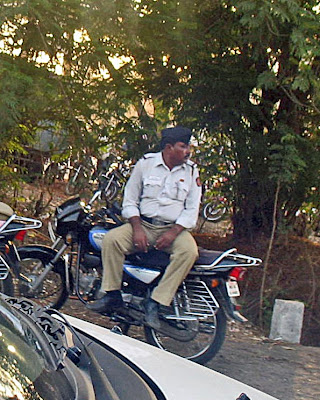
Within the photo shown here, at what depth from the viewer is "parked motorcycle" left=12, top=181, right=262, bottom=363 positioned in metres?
5.37

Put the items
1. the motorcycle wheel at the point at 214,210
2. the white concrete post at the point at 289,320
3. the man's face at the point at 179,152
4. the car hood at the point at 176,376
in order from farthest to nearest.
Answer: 1. the motorcycle wheel at the point at 214,210
2. the white concrete post at the point at 289,320
3. the man's face at the point at 179,152
4. the car hood at the point at 176,376

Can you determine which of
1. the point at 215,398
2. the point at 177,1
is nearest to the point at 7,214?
the point at 177,1

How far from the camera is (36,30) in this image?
6.46 meters

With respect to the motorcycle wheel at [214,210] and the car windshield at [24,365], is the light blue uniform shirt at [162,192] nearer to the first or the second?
the car windshield at [24,365]

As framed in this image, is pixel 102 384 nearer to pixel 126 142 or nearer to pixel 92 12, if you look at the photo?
pixel 92 12

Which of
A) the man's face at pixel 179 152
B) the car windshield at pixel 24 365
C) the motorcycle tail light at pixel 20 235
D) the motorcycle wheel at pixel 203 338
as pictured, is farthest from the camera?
the motorcycle tail light at pixel 20 235

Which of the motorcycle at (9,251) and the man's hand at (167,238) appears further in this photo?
the motorcycle at (9,251)

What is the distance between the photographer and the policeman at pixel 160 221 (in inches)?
Result: 207

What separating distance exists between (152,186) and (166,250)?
548 millimetres

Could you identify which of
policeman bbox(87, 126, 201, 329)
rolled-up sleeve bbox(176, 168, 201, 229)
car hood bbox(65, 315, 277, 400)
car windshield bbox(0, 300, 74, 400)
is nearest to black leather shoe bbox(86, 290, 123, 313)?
policeman bbox(87, 126, 201, 329)

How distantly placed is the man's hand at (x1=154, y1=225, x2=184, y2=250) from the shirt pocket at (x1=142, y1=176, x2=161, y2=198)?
14.0 inches

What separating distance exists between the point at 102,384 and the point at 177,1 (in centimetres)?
519

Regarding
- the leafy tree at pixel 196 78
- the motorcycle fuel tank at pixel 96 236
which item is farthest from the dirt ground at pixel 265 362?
the leafy tree at pixel 196 78

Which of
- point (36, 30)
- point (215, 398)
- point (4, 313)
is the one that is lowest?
point (215, 398)
